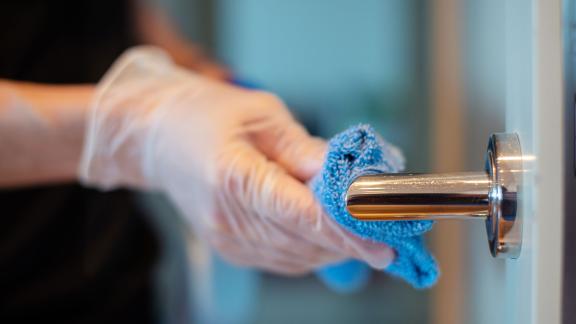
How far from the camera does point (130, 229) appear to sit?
0.87 metres

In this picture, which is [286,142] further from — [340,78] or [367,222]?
[340,78]

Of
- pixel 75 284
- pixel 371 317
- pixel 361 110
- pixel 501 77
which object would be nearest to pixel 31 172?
pixel 75 284

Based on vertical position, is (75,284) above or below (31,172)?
below

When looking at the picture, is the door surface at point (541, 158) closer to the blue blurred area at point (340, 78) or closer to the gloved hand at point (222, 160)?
the gloved hand at point (222, 160)

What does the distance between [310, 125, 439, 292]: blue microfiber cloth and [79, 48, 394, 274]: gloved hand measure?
0.02 m

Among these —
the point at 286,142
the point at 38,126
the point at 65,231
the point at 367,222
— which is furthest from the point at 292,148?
the point at 65,231

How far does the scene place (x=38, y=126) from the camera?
0.59m

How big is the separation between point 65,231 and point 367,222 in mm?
639

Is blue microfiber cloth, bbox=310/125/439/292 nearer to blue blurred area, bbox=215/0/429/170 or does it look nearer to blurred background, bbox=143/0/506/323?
blurred background, bbox=143/0/506/323

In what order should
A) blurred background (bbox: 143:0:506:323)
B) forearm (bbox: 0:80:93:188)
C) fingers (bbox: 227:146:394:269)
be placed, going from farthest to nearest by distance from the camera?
blurred background (bbox: 143:0:506:323)
forearm (bbox: 0:80:93:188)
fingers (bbox: 227:146:394:269)

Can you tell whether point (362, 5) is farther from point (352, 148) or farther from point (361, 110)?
point (352, 148)

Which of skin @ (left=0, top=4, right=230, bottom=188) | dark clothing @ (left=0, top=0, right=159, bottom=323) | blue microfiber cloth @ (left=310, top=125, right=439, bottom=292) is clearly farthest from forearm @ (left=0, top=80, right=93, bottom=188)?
blue microfiber cloth @ (left=310, top=125, right=439, bottom=292)

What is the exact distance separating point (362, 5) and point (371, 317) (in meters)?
0.90

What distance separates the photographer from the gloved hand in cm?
40
